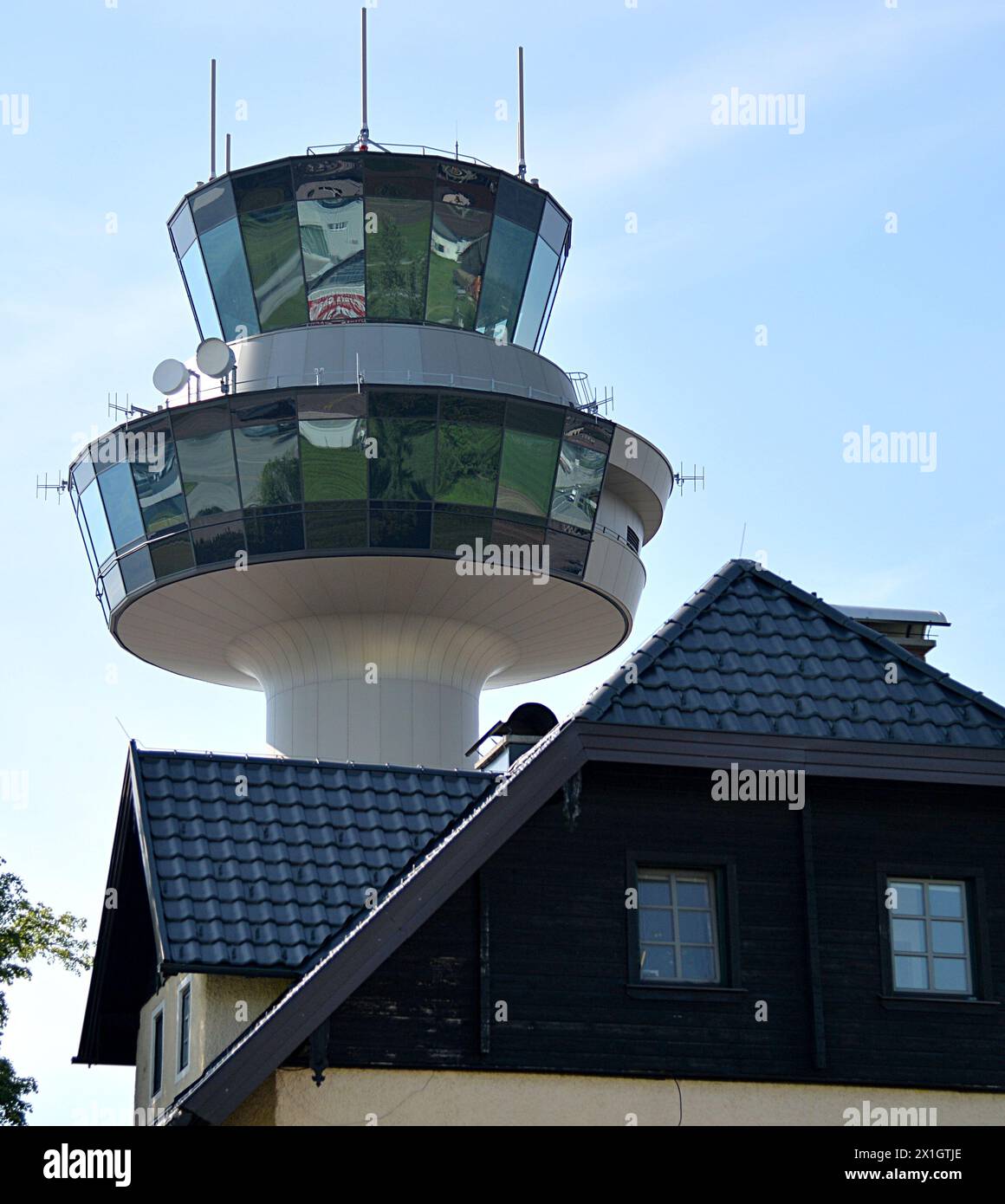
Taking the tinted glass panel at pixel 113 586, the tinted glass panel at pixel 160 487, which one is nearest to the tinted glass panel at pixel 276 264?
the tinted glass panel at pixel 160 487

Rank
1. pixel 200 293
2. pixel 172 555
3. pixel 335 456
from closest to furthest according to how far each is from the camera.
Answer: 1. pixel 335 456
2. pixel 172 555
3. pixel 200 293

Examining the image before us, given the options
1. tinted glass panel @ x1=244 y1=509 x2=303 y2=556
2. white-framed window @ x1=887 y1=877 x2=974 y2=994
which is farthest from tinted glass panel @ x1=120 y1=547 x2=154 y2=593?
white-framed window @ x1=887 y1=877 x2=974 y2=994

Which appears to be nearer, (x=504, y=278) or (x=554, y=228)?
(x=504, y=278)

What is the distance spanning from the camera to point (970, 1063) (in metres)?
16.1

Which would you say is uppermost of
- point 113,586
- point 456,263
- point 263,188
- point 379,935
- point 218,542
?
point 263,188

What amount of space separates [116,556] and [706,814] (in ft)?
87.6

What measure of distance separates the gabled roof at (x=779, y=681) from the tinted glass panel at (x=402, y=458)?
70.6 ft

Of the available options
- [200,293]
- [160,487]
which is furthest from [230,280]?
[160,487]

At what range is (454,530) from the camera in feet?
129

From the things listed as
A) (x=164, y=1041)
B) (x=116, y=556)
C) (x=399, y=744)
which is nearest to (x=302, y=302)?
(x=116, y=556)

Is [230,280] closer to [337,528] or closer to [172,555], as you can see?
[172,555]

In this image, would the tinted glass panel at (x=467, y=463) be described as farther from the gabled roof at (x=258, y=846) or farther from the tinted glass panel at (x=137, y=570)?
the gabled roof at (x=258, y=846)

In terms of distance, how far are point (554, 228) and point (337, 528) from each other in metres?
8.29

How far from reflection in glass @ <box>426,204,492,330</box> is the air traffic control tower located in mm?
45
